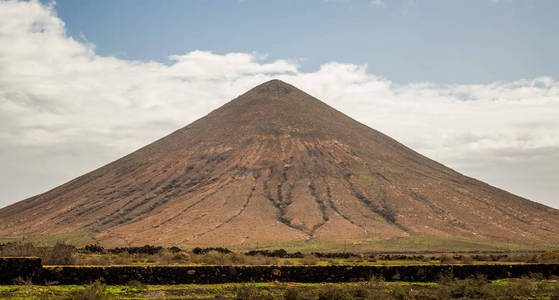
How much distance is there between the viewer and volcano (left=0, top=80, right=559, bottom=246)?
77.4 meters

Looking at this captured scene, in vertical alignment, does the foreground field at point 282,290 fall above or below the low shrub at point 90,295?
below

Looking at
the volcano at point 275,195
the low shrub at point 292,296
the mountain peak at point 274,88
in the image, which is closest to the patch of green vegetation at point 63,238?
the volcano at point 275,195

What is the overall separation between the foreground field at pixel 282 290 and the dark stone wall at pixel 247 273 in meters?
0.51

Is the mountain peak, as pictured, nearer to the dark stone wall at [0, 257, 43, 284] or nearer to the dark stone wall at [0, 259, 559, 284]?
the dark stone wall at [0, 259, 559, 284]

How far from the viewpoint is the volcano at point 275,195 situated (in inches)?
3049

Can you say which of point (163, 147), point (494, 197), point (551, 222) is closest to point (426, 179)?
point (494, 197)

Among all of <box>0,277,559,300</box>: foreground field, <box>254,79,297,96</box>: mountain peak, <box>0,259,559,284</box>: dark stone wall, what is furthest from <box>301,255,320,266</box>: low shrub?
<box>254,79,297,96</box>: mountain peak

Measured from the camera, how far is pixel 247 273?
66.6 feet

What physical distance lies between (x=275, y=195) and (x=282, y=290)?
72057mm

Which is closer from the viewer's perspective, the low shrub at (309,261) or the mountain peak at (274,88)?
the low shrub at (309,261)

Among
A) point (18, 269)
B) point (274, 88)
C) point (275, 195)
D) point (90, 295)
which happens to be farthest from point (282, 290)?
point (274, 88)

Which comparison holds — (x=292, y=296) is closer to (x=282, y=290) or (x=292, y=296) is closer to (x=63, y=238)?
(x=282, y=290)

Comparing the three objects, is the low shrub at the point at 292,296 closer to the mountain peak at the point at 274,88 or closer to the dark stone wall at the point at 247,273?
the dark stone wall at the point at 247,273

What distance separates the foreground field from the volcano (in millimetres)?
49002
